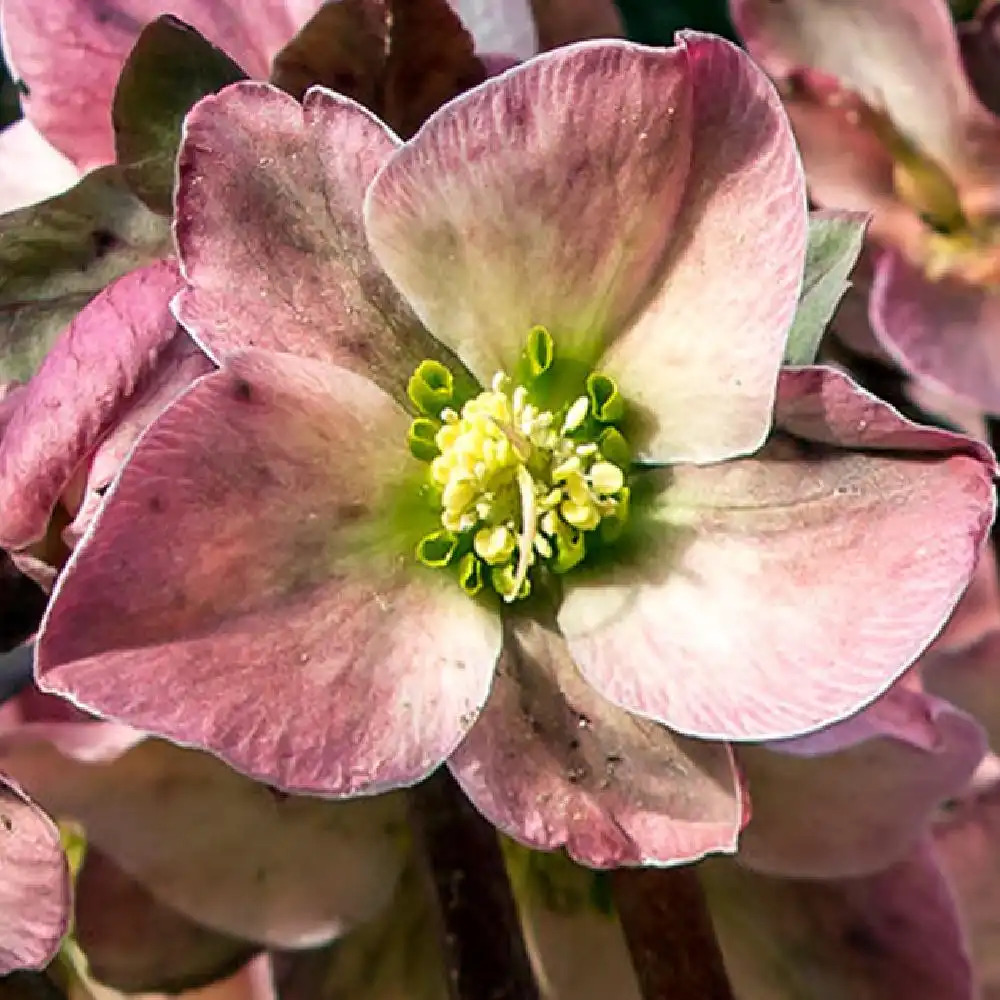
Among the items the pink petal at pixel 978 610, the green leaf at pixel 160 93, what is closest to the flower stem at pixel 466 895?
the green leaf at pixel 160 93

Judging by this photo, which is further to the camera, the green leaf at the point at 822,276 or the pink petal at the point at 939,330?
the pink petal at the point at 939,330

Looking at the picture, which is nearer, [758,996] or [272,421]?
[272,421]

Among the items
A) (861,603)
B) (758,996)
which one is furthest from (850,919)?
(861,603)

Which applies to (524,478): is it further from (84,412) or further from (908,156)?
(908,156)

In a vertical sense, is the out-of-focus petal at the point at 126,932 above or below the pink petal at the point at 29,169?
below

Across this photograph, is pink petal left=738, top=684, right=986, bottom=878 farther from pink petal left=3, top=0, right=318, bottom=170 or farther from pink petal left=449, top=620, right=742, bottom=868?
pink petal left=3, top=0, right=318, bottom=170

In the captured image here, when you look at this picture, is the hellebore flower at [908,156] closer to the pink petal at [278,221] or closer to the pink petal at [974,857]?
the pink petal at [974,857]

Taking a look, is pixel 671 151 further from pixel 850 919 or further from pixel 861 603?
pixel 850 919
